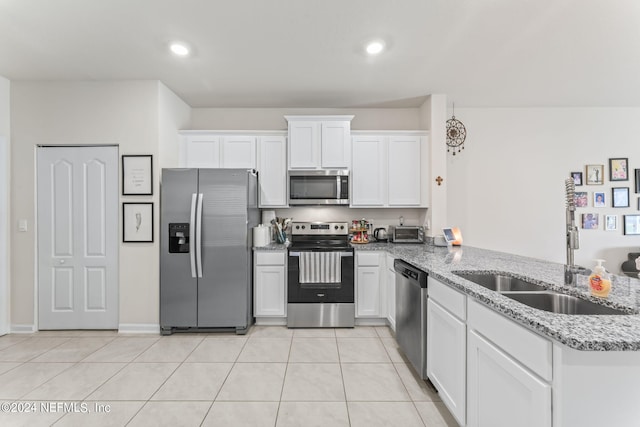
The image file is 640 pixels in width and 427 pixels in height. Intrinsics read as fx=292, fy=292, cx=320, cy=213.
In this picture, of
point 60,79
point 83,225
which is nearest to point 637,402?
point 83,225

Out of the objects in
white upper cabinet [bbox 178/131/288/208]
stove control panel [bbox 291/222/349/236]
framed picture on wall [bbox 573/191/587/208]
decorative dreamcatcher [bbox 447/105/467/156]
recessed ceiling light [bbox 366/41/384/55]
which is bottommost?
stove control panel [bbox 291/222/349/236]

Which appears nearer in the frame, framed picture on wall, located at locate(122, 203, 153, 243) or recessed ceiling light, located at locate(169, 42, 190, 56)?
recessed ceiling light, located at locate(169, 42, 190, 56)

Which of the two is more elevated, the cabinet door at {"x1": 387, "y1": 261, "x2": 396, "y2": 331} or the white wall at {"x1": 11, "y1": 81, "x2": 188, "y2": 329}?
the white wall at {"x1": 11, "y1": 81, "x2": 188, "y2": 329}

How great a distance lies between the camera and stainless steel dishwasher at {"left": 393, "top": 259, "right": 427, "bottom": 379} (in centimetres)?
215

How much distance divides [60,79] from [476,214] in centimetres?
522

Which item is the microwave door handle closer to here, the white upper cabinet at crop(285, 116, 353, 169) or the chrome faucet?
the white upper cabinet at crop(285, 116, 353, 169)

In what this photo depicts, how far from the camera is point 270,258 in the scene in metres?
3.32

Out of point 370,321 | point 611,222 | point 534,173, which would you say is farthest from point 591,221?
point 370,321

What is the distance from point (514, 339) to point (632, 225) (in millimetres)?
4353

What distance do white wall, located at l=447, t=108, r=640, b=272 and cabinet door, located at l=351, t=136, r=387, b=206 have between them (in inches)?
42.6

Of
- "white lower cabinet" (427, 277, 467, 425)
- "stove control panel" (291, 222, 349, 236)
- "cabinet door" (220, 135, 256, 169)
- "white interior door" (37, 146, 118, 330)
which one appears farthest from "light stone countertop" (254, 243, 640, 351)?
"white interior door" (37, 146, 118, 330)

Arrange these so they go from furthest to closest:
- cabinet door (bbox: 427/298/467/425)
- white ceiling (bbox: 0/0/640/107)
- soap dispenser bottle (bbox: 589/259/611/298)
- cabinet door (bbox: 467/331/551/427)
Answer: white ceiling (bbox: 0/0/640/107), cabinet door (bbox: 427/298/467/425), soap dispenser bottle (bbox: 589/259/611/298), cabinet door (bbox: 467/331/551/427)

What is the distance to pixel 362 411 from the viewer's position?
192cm

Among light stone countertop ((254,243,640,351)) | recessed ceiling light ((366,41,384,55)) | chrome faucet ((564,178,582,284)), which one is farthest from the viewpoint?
recessed ceiling light ((366,41,384,55))
